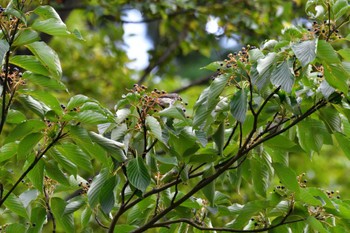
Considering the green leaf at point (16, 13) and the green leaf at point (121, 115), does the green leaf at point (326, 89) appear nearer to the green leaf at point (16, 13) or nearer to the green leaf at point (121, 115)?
the green leaf at point (121, 115)

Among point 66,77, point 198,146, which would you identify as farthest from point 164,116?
point 66,77

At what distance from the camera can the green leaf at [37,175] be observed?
8.36 feet

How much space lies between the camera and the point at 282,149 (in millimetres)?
2580

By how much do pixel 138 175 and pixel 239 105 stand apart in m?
0.35

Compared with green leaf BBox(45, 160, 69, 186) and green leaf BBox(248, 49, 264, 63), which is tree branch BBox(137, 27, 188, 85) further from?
green leaf BBox(248, 49, 264, 63)

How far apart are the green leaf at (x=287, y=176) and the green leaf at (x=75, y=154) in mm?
605

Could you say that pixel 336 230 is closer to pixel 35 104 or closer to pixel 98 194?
pixel 98 194

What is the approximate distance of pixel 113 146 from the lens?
7.49ft

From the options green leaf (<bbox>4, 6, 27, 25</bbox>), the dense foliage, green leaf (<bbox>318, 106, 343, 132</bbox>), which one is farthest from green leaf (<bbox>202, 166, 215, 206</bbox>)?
green leaf (<bbox>4, 6, 27, 25</bbox>)

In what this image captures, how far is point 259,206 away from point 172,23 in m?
3.85

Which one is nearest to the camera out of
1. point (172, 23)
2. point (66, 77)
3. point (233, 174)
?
point (233, 174)

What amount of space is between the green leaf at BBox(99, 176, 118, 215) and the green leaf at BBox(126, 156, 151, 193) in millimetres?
102

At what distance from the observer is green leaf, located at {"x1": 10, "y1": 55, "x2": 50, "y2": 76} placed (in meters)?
2.37

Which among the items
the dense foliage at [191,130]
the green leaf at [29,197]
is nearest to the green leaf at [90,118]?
the dense foliage at [191,130]
